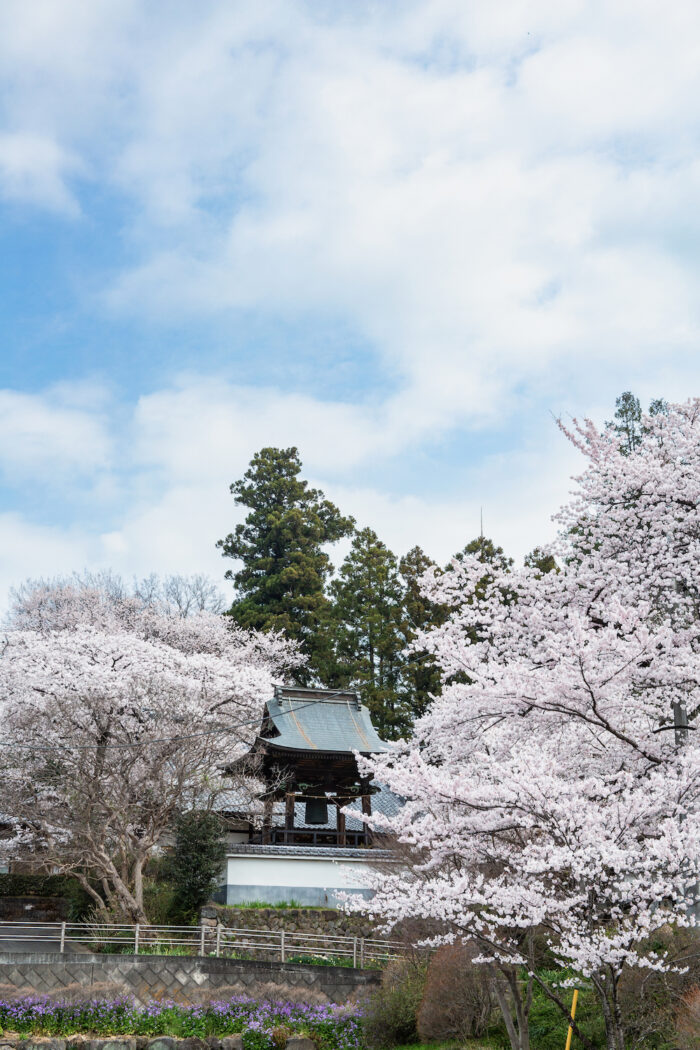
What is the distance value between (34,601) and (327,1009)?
88.7 ft

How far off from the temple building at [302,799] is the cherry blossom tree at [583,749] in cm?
791

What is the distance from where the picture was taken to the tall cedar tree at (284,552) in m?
35.8

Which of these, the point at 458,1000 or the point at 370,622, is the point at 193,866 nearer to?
the point at 458,1000

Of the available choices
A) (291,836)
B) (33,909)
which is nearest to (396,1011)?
(291,836)

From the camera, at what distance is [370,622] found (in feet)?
108

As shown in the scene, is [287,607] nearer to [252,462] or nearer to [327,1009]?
[252,462]

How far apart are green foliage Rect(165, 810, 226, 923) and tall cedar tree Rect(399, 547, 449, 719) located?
41.2 ft

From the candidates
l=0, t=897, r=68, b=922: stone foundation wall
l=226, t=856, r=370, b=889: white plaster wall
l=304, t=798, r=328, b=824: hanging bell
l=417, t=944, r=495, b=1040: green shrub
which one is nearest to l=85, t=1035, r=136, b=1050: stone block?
l=417, t=944, r=495, b=1040: green shrub

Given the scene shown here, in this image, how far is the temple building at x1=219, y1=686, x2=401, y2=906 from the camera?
19.8 metres

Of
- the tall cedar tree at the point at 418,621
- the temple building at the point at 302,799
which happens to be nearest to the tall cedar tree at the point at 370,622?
the tall cedar tree at the point at 418,621

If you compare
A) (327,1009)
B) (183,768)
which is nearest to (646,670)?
(327,1009)

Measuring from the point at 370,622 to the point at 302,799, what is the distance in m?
11.7

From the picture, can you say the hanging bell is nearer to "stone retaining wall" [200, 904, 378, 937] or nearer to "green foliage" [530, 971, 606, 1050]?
"stone retaining wall" [200, 904, 378, 937]

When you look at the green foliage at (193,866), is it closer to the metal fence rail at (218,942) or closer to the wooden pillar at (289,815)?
the metal fence rail at (218,942)
